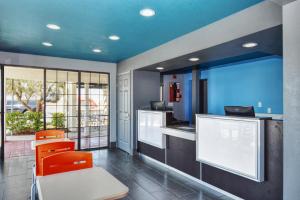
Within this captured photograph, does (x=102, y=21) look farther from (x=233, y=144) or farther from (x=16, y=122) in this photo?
(x=16, y=122)

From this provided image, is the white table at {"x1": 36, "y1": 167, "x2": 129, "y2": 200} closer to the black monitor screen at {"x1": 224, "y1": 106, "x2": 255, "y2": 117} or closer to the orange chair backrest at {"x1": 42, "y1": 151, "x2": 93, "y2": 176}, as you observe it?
the orange chair backrest at {"x1": 42, "y1": 151, "x2": 93, "y2": 176}

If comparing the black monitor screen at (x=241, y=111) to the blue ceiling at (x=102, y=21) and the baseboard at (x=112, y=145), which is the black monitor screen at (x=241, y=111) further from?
the baseboard at (x=112, y=145)

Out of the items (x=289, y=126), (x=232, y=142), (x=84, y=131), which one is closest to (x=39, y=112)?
(x=84, y=131)

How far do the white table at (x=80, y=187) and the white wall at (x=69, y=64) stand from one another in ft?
13.9

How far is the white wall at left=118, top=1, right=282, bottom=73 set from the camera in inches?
86.6

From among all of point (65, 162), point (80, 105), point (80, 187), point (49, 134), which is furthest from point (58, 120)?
point (80, 187)

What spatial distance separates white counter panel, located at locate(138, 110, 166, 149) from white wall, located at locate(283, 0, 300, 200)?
8.29ft

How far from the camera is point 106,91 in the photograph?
19.5 feet

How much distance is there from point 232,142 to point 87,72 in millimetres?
4362

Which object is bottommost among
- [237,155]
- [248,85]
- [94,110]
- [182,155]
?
[182,155]

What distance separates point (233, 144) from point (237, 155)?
146 millimetres

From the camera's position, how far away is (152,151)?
454 centimetres

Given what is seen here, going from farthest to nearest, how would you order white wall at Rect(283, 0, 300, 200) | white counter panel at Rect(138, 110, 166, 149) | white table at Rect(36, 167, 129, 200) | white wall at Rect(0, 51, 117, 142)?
white wall at Rect(0, 51, 117, 142) < white counter panel at Rect(138, 110, 166, 149) < white wall at Rect(283, 0, 300, 200) < white table at Rect(36, 167, 129, 200)

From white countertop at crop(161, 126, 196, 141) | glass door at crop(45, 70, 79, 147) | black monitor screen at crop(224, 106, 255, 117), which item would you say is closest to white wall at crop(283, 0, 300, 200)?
black monitor screen at crop(224, 106, 255, 117)
